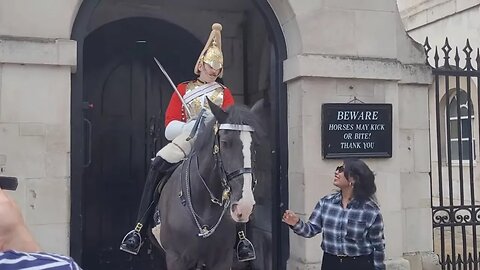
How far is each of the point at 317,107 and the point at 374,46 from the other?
3.41 feet

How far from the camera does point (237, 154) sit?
4074mm

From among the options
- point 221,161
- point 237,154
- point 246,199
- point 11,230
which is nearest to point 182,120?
point 221,161

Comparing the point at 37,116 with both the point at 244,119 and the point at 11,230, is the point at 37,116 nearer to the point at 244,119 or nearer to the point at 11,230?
the point at 244,119

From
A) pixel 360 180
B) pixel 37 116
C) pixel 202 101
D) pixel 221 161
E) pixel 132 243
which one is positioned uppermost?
pixel 202 101

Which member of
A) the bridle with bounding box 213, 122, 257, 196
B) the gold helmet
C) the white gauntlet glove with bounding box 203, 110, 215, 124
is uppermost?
the gold helmet

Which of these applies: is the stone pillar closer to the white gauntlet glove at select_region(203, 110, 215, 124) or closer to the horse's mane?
the white gauntlet glove at select_region(203, 110, 215, 124)

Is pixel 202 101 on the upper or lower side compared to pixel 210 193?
upper

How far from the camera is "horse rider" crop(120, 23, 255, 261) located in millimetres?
5344

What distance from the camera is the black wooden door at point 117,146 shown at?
8.37 metres

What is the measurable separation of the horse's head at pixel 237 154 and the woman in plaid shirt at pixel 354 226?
77 centimetres

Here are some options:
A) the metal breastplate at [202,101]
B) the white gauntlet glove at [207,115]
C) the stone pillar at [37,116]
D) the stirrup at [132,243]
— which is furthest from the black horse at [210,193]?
the stone pillar at [37,116]

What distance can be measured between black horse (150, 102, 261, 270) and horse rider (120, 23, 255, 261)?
33cm

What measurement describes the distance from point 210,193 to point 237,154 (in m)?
0.57

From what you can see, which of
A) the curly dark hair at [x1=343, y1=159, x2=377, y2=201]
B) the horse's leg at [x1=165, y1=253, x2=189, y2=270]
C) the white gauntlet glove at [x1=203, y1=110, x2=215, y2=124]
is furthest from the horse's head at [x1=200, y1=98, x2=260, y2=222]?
the horse's leg at [x1=165, y1=253, x2=189, y2=270]
